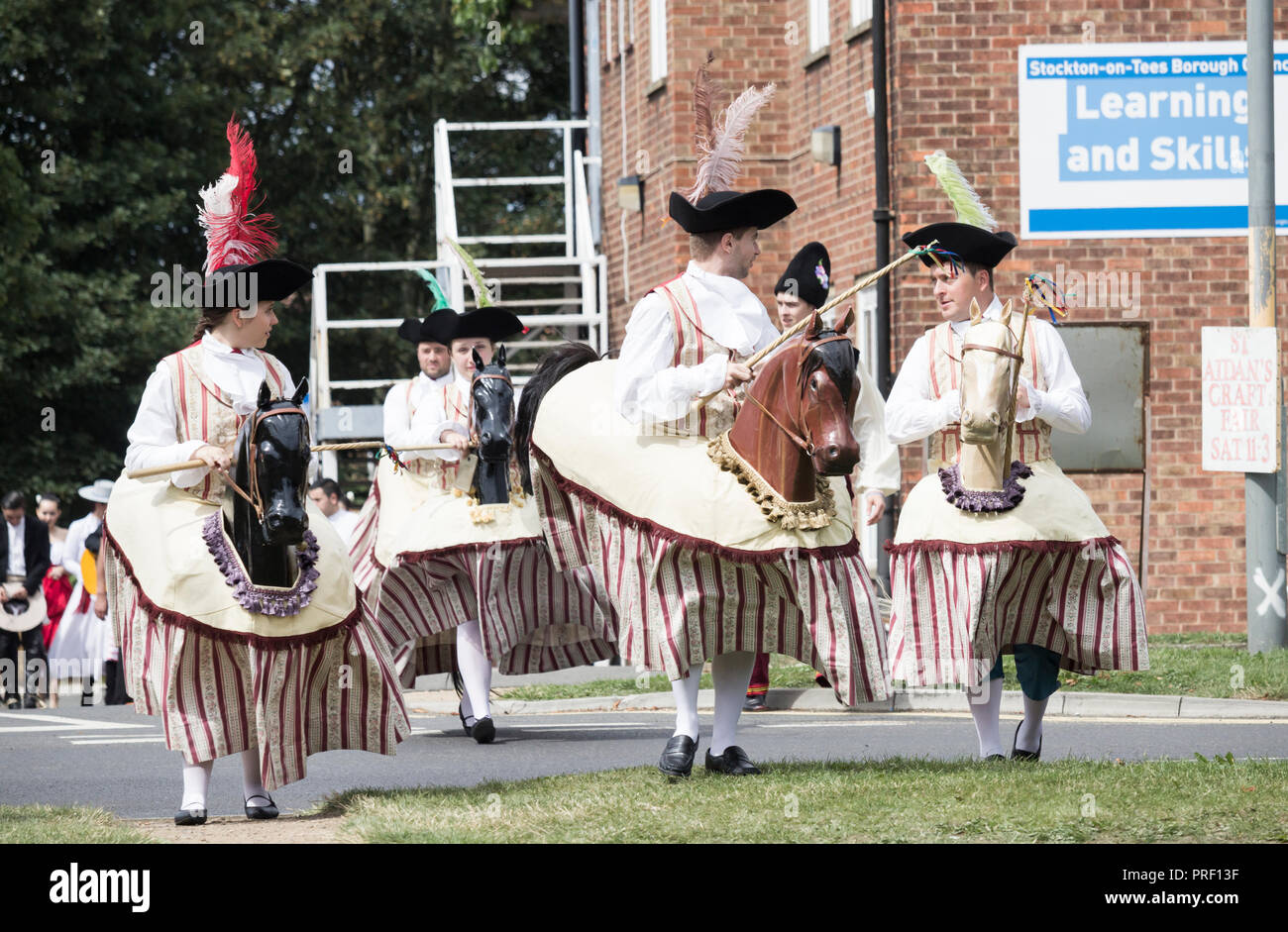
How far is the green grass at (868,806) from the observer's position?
652 centimetres

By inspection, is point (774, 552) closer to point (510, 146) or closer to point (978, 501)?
point (978, 501)

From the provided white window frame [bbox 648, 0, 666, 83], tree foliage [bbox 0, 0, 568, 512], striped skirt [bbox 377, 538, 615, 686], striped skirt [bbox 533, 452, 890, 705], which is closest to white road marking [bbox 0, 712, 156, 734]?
striped skirt [bbox 377, 538, 615, 686]

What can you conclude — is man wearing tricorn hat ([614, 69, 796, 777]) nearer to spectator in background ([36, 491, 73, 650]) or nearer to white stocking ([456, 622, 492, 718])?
white stocking ([456, 622, 492, 718])

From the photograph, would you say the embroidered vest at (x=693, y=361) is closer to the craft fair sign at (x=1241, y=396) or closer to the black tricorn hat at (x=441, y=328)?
the black tricorn hat at (x=441, y=328)

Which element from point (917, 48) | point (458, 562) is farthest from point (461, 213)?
point (458, 562)

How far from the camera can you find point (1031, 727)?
8.62 m

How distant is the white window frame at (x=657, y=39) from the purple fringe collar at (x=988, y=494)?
1337 cm

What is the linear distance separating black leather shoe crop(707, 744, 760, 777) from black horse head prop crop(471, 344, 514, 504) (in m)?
3.25

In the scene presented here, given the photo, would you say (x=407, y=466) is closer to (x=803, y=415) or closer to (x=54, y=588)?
(x=803, y=415)

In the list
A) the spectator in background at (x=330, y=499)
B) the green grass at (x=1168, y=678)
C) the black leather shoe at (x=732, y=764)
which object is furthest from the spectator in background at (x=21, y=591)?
the black leather shoe at (x=732, y=764)

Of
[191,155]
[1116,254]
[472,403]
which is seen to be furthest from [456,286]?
[191,155]

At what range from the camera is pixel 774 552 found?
7.65m

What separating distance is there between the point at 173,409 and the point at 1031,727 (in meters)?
3.62

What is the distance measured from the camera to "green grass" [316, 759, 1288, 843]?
257 inches
